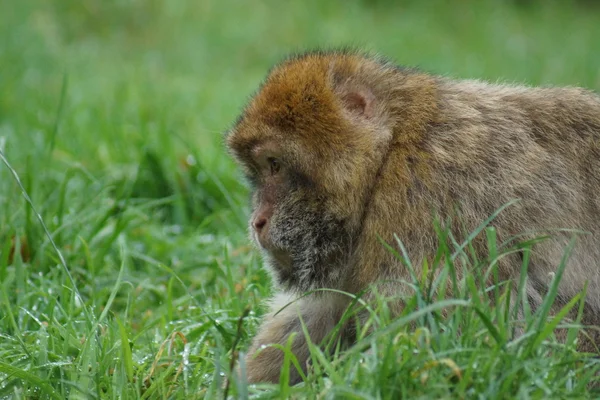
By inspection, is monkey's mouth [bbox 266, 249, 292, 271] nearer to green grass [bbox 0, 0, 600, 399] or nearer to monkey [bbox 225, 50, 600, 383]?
monkey [bbox 225, 50, 600, 383]

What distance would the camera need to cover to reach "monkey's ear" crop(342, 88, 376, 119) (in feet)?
11.2

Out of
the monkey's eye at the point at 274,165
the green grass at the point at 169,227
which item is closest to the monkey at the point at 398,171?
the monkey's eye at the point at 274,165

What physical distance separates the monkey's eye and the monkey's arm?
52 cm

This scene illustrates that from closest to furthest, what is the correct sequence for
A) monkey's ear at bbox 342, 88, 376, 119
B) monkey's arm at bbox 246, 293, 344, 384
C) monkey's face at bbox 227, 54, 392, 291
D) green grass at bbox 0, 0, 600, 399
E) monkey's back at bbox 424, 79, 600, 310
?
green grass at bbox 0, 0, 600, 399, monkey's back at bbox 424, 79, 600, 310, monkey's face at bbox 227, 54, 392, 291, monkey's ear at bbox 342, 88, 376, 119, monkey's arm at bbox 246, 293, 344, 384

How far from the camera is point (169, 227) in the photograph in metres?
5.45

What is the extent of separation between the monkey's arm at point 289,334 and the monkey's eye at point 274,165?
516mm

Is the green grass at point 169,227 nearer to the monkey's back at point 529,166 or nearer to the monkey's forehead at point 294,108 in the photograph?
the monkey's back at point 529,166

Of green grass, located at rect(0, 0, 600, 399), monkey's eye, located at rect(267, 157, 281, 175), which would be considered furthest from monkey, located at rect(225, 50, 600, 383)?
green grass, located at rect(0, 0, 600, 399)

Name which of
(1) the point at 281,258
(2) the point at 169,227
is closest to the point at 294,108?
(1) the point at 281,258

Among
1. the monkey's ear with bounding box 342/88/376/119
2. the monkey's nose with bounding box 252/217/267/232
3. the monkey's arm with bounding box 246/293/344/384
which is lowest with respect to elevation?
the monkey's arm with bounding box 246/293/344/384

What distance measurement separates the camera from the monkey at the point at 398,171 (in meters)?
3.19

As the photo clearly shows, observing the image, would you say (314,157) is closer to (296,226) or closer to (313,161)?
(313,161)

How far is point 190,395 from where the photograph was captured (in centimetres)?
310

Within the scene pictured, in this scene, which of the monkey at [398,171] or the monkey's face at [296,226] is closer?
the monkey at [398,171]
